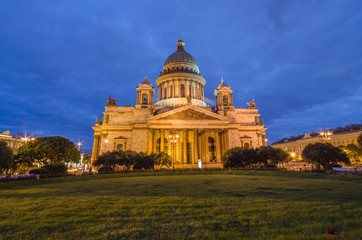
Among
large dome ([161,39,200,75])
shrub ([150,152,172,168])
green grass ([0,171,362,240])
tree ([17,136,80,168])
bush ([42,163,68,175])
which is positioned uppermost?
large dome ([161,39,200,75])

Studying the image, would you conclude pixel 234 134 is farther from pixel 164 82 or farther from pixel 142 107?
pixel 164 82

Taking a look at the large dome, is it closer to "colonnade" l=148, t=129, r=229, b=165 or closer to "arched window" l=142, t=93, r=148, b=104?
"arched window" l=142, t=93, r=148, b=104

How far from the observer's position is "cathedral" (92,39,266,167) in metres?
41.7

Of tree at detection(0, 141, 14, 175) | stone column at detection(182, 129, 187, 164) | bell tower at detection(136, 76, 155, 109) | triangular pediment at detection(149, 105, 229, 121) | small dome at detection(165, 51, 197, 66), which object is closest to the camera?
tree at detection(0, 141, 14, 175)

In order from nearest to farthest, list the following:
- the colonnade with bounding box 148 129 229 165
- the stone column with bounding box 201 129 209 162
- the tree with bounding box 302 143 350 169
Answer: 1. the tree with bounding box 302 143 350 169
2. the colonnade with bounding box 148 129 229 165
3. the stone column with bounding box 201 129 209 162

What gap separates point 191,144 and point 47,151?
95.9 ft

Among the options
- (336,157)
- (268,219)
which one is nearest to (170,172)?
(268,219)

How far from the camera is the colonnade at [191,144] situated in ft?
135

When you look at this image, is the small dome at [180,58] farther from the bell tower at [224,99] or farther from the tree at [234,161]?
the tree at [234,161]

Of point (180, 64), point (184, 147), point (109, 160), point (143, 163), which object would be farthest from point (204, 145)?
point (180, 64)

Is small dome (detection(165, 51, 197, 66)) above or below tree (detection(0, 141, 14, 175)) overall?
above

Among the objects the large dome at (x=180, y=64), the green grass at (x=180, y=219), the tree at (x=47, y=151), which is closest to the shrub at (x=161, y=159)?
the tree at (x=47, y=151)

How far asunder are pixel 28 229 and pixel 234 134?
42.4 meters

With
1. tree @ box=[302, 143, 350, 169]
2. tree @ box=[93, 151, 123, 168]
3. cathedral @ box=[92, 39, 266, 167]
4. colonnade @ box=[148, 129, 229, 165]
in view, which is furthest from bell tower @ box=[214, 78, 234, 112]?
tree @ box=[93, 151, 123, 168]
